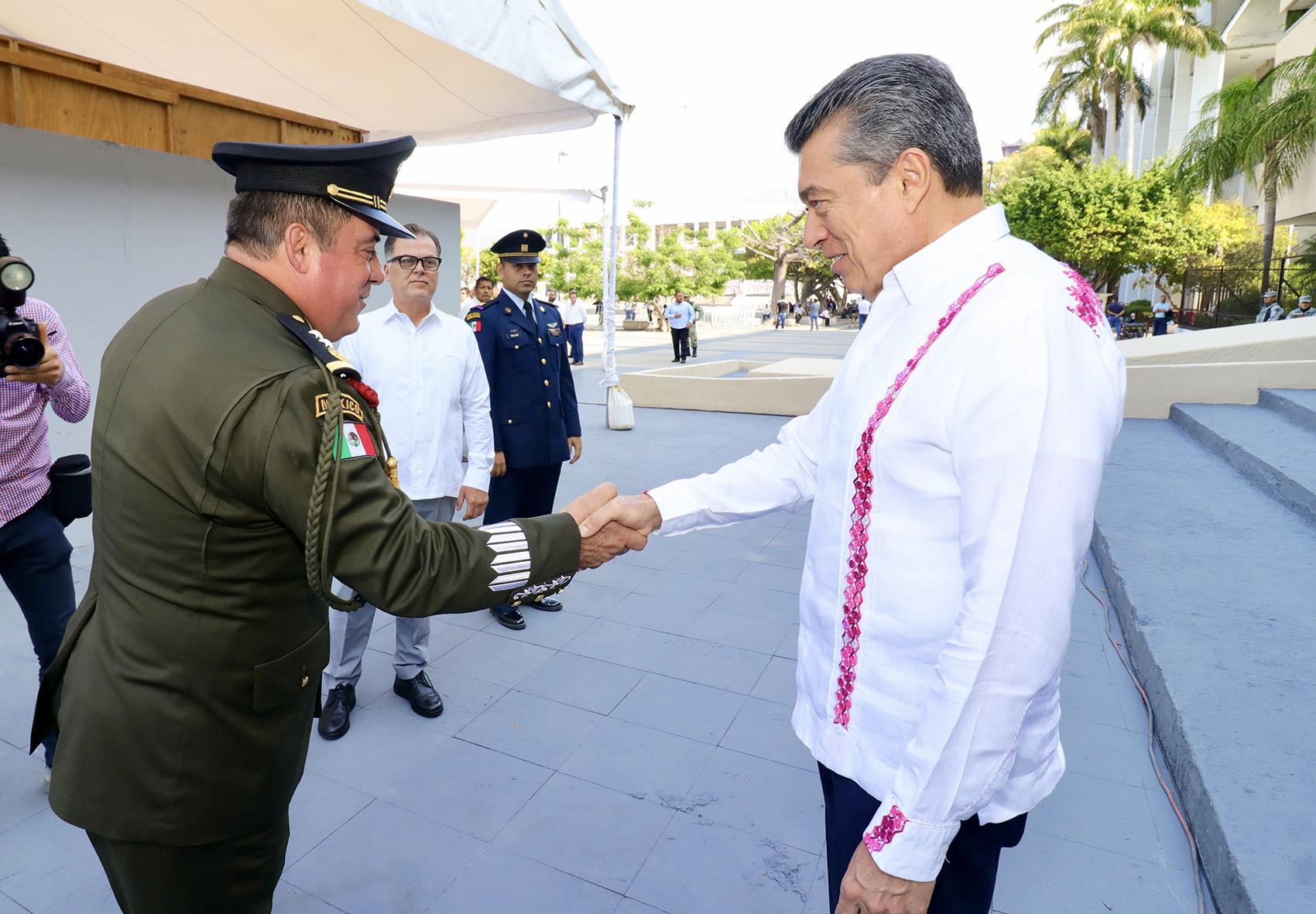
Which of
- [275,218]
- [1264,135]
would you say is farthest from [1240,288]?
[275,218]

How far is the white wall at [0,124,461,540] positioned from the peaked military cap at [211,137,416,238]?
4407 mm

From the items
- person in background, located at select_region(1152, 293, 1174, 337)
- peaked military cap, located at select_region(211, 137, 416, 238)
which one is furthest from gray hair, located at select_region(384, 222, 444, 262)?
person in background, located at select_region(1152, 293, 1174, 337)

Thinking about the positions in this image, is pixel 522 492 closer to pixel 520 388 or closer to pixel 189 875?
pixel 520 388

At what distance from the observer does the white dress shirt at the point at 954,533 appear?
3.59ft

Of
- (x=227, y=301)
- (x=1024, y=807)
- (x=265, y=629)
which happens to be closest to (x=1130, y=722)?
(x=1024, y=807)

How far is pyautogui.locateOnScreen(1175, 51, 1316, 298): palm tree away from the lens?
57.8ft

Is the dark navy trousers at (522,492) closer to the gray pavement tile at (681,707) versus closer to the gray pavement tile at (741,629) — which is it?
the gray pavement tile at (741,629)

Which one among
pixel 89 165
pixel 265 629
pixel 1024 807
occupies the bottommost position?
pixel 1024 807

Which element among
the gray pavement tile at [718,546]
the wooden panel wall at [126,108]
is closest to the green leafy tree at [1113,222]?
the gray pavement tile at [718,546]

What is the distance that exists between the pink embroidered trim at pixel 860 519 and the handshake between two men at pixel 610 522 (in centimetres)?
71

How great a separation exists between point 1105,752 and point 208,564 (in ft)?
10.5

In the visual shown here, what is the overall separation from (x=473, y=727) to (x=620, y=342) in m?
24.0

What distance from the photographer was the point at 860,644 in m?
1.36

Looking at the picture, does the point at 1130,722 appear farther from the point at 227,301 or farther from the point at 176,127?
the point at 176,127
